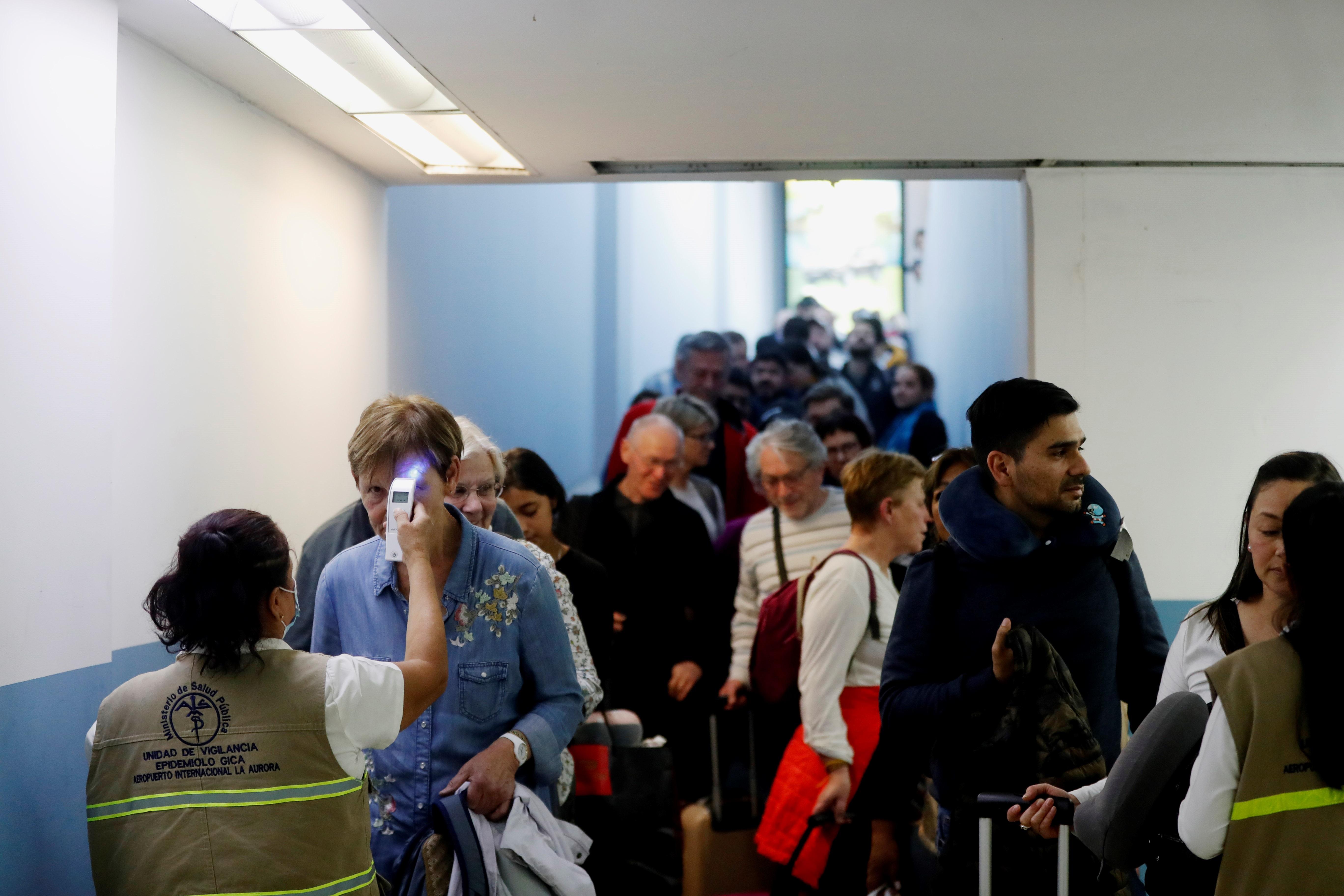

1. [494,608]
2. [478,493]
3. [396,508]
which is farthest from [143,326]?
[494,608]

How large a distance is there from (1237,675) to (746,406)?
526 centimetres

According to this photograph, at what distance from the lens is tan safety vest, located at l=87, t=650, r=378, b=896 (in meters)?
1.66

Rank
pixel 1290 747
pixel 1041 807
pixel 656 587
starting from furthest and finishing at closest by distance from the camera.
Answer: pixel 656 587 → pixel 1041 807 → pixel 1290 747

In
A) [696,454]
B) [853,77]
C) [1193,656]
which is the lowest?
[1193,656]

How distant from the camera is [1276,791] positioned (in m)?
1.57

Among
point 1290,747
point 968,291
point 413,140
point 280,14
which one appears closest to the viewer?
point 1290,747

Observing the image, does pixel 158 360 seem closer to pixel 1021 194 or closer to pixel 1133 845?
pixel 1133 845

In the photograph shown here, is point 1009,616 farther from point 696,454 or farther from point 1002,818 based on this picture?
point 696,454

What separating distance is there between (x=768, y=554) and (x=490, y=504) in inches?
60.0

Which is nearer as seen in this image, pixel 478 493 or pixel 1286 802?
pixel 1286 802

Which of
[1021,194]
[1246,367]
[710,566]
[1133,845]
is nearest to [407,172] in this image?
[710,566]

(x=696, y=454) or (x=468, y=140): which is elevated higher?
(x=468, y=140)

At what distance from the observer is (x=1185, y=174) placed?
13.1ft

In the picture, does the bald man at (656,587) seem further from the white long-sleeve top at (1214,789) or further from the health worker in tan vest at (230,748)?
the white long-sleeve top at (1214,789)
